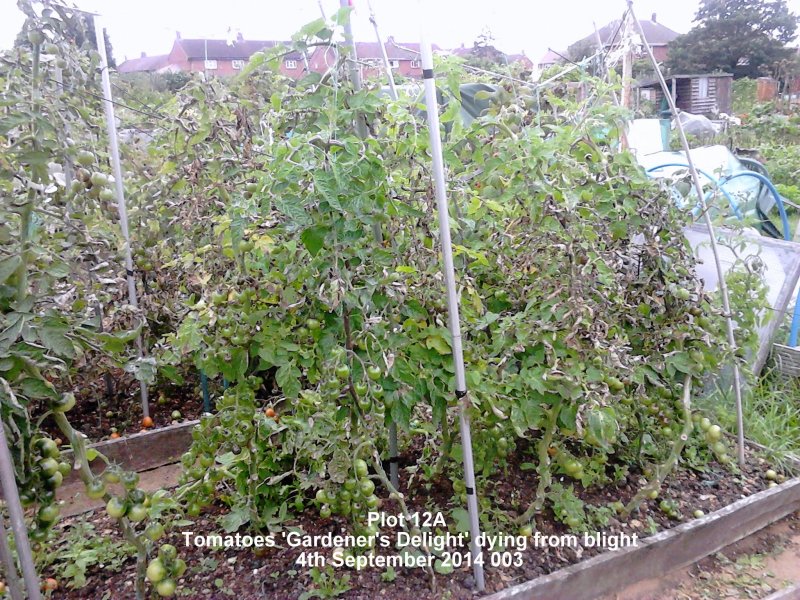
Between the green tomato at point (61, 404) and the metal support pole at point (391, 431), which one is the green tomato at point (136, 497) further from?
the metal support pole at point (391, 431)

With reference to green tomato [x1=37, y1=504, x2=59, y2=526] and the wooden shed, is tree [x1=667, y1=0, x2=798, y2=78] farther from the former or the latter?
green tomato [x1=37, y1=504, x2=59, y2=526]

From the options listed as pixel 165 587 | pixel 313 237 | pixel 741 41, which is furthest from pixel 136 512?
pixel 741 41

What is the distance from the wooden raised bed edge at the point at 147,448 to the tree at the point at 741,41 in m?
26.9

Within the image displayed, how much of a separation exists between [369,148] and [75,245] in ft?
4.85

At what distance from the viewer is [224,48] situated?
7332 millimetres

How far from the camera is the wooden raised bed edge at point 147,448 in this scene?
3.06 m

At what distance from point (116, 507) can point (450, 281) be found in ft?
3.67

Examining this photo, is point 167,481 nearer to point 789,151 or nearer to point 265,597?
point 265,597

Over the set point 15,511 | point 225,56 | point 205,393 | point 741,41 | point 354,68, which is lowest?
point 205,393

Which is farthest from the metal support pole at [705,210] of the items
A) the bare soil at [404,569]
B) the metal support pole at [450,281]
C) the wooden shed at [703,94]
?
the wooden shed at [703,94]

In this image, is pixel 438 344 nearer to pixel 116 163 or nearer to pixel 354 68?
pixel 354 68

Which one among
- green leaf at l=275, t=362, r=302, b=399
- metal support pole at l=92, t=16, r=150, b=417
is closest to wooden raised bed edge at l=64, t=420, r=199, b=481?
metal support pole at l=92, t=16, r=150, b=417

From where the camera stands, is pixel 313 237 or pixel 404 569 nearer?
pixel 313 237

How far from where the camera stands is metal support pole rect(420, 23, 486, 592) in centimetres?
174
